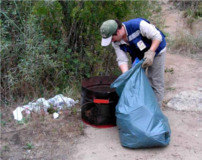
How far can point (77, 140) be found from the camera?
3.36 meters

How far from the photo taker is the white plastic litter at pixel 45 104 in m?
3.80

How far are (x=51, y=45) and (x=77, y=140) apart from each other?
5.83 ft

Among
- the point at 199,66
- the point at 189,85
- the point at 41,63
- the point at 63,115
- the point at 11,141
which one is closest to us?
the point at 11,141

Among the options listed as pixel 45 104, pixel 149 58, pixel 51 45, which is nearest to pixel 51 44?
pixel 51 45

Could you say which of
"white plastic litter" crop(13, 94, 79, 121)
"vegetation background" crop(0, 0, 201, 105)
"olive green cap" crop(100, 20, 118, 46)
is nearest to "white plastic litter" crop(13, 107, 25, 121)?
"white plastic litter" crop(13, 94, 79, 121)

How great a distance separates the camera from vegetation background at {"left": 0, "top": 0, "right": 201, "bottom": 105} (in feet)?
13.5

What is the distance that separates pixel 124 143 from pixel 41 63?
184 cm

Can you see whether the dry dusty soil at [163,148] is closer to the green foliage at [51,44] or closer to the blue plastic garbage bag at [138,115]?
the blue plastic garbage bag at [138,115]

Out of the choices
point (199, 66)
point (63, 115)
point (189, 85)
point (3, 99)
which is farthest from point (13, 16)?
point (199, 66)

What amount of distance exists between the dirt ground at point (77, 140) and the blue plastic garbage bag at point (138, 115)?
0.44 feet

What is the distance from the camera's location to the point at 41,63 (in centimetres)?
416

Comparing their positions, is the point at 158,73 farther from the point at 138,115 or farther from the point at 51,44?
the point at 51,44

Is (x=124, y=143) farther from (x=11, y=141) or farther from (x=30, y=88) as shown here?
(x=30, y=88)

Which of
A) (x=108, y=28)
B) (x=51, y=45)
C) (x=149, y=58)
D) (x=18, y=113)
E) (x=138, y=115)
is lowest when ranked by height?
(x=18, y=113)
